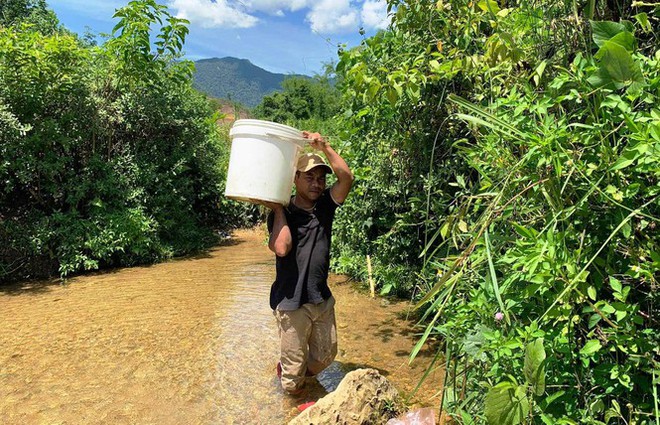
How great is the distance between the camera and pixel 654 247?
159 cm

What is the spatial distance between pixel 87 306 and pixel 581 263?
20.6 ft

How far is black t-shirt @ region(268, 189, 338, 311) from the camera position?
346 centimetres

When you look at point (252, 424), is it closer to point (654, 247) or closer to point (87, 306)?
point (654, 247)

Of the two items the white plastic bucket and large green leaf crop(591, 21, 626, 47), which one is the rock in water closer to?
the white plastic bucket

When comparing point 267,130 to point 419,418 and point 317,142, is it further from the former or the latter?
point 419,418

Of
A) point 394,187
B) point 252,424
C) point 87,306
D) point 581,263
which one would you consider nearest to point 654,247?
point 581,263

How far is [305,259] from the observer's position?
11.4 feet

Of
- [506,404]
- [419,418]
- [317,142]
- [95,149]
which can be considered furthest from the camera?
[95,149]

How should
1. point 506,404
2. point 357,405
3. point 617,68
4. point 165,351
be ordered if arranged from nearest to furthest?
point 617,68
point 506,404
point 357,405
point 165,351

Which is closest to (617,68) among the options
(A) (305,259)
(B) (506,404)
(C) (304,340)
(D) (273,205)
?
(B) (506,404)

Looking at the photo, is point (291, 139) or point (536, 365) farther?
point (291, 139)

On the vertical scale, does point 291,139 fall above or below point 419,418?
above

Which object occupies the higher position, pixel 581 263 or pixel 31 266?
pixel 581 263

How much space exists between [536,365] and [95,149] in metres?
8.89
